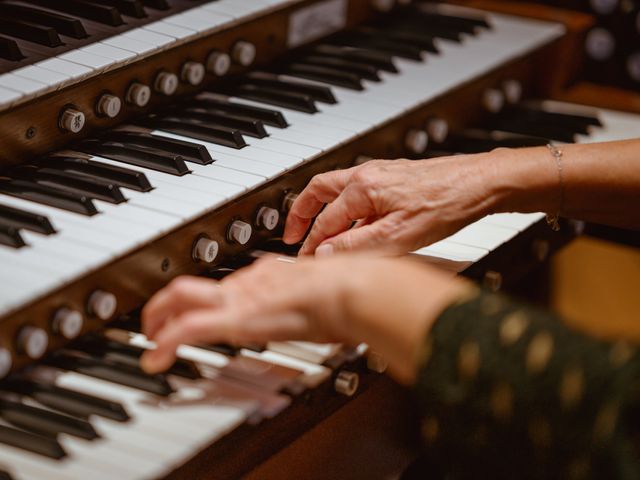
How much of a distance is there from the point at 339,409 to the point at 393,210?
354 millimetres

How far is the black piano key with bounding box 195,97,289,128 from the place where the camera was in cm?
214

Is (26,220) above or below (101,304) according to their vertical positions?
above

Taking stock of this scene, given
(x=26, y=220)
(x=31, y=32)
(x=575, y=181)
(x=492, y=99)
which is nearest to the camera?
(x=26, y=220)

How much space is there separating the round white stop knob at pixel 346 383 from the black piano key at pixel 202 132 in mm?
554

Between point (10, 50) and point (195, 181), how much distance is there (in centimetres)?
43

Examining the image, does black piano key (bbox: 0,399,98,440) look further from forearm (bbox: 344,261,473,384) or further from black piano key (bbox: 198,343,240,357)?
forearm (bbox: 344,261,473,384)

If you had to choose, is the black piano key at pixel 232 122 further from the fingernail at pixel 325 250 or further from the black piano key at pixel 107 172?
the fingernail at pixel 325 250

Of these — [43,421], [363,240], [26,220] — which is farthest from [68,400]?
[363,240]

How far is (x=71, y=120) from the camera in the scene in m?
1.91

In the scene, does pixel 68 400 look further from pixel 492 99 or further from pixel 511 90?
pixel 511 90

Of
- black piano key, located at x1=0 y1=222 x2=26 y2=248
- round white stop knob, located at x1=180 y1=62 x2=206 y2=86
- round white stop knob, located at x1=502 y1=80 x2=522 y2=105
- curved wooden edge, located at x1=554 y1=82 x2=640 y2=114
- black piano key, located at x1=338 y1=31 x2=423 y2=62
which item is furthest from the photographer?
curved wooden edge, located at x1=554 y1=82 x2=640 y2=114

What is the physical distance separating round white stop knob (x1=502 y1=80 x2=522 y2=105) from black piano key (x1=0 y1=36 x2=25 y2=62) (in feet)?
4.22

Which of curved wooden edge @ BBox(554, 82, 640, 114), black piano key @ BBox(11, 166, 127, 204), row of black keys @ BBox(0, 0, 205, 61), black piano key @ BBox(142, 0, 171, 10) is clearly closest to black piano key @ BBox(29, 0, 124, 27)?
row of black keys @ BBox(0, 0, 205, 61)

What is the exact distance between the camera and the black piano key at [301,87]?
2293mm
